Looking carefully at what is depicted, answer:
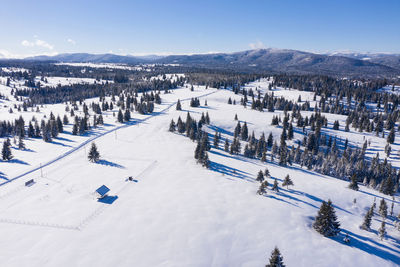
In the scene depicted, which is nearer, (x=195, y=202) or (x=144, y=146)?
(x=195, y=202)

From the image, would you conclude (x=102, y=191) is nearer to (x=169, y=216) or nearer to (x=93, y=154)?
(x=169, y=216)

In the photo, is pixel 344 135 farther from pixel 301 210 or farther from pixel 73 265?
pixel 73 265

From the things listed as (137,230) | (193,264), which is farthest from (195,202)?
(193,264)

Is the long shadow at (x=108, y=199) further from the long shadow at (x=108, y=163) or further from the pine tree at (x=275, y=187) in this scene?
the pine tree at (x=275, y=187)

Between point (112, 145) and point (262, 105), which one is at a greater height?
point (262, 105)

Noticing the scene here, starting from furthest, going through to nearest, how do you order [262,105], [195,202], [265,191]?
[262,105], [265,191], [195,202]

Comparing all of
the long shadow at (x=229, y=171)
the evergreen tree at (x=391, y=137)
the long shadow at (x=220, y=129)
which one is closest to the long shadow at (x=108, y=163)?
the long shadow at (x=229, y=171)

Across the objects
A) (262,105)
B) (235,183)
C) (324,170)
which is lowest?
(324,170)

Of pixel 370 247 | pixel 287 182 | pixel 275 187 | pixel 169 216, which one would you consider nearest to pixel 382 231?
pixel 370 247
